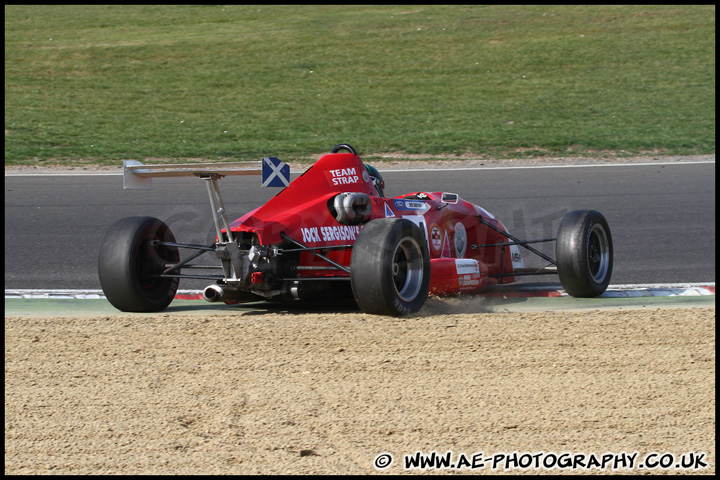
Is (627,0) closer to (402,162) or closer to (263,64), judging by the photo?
(263,64)

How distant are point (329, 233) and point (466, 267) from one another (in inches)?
42.7

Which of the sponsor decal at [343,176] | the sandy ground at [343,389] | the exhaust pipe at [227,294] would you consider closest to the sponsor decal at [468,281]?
the sandy ground at [343,389]

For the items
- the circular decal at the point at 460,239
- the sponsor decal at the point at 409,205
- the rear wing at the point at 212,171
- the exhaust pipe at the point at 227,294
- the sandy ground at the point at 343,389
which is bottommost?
the sandy ground at the point at 343,389

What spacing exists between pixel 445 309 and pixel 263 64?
14.3 m

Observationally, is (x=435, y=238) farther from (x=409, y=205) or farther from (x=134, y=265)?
(x=134, y=265)

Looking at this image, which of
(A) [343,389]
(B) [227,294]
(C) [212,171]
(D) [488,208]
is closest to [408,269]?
(B) [227,294]

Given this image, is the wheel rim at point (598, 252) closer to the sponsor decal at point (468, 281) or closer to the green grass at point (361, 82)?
the sponsor decal at point (468, 281)

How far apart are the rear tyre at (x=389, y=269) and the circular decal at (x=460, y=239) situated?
3.71 feet

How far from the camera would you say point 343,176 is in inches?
251

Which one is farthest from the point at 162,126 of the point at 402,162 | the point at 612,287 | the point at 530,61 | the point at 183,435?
the point at 183,435

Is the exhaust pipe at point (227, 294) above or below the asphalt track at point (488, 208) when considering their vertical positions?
below

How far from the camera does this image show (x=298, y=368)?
4.52 meters

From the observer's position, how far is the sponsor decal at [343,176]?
20.7ft

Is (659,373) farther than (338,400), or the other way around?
(659,373)
